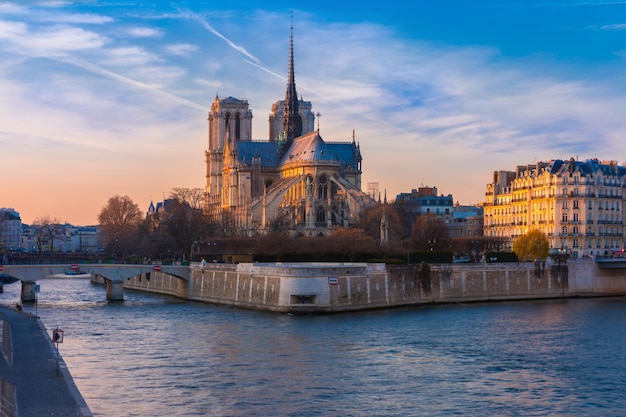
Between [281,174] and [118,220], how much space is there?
19817 mm

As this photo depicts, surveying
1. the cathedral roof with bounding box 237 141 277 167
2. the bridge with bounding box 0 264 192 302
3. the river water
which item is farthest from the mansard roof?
the cathedral roof with bounding box 237 141 277 167

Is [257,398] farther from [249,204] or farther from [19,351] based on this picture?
[249,204]

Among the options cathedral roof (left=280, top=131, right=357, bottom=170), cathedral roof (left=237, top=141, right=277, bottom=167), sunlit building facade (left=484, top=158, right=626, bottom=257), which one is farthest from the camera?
cathedral roof (left=237, top=141, right=277, bottom=167)

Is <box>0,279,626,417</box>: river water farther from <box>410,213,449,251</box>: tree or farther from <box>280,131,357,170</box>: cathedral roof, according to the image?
<box>280,131,357,170</box>: cathedral roof

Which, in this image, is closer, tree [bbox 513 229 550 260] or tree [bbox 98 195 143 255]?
tree [bbox 513 229 550 260]

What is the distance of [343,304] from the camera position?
53.2 meters

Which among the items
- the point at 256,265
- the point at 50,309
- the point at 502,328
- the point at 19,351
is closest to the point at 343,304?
the point at 256,265

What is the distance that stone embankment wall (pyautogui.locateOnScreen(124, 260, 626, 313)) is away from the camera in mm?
52406

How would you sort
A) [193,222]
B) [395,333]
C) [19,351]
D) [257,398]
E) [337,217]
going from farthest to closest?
[337,217]
[193,222]
[395,333]
[19,351]
[257,398]

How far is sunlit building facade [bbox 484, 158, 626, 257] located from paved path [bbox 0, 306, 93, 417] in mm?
53143

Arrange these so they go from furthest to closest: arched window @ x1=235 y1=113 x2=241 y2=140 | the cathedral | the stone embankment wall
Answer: arched window @ x1=235 y1=113 x2=241 y2=140 → the cathedral → the stone embankment wall

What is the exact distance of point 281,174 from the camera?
4742 inches

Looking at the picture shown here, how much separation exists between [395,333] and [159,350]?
34.3 feet

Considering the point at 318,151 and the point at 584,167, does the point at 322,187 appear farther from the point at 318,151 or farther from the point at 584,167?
the point at 584,167
